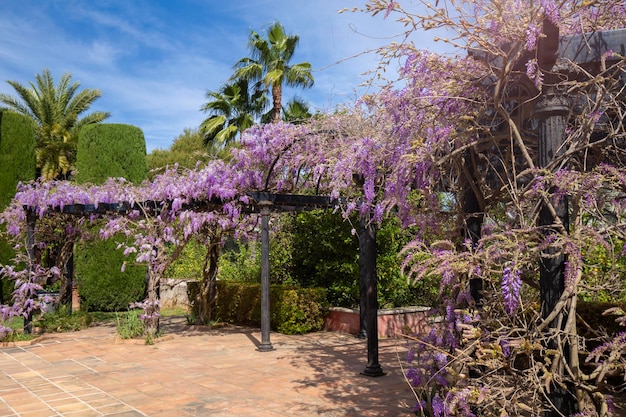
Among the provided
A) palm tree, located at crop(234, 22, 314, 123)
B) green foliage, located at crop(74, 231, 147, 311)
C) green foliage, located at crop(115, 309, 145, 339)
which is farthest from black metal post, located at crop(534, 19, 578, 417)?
palm tree, located at crop(234, 22, 314, 123)

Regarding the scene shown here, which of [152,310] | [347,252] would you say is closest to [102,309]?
[152,310]

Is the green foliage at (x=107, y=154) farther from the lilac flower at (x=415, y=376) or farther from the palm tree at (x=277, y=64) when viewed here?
the lilac flower at (x=415, y=376)

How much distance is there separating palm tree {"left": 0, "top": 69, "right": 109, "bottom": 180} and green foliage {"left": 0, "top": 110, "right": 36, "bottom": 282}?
353 inches

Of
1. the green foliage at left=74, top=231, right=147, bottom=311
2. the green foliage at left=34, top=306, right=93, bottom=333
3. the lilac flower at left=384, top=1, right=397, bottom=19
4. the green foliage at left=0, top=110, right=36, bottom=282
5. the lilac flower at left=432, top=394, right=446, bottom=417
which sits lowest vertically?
the green foliage at left=34, top=306, right=93, bottom=333

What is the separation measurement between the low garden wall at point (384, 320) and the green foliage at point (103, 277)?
5968 millimetres

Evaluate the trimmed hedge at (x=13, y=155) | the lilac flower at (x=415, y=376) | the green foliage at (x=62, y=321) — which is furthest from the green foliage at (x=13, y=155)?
the lilac flower at (x=415, y=376)

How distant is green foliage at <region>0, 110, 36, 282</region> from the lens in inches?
518

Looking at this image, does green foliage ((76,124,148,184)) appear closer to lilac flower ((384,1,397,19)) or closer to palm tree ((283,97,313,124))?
palm tree ((283,97,313,124))

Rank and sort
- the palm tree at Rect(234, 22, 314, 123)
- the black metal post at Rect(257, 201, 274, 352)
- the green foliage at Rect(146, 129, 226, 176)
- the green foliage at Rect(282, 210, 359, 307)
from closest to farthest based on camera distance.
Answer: the black metal post at Rect(257, 201, 274, 352) < the green foliage at Rect(282, 210, 359, 307) < the palm tree at Rect(234, 22, 314, 123) < the green foliage at Rect(146, 129, 226, 176)

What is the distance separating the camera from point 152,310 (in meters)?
8.91

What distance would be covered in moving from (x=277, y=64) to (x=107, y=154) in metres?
7.34

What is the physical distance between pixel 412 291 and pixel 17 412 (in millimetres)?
6653

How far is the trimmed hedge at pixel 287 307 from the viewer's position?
943 centimetres

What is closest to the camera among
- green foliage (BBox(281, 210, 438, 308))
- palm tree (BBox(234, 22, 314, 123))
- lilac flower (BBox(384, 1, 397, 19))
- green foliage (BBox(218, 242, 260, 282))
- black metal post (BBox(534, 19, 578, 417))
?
black metal post (BBox(534, 19, 578, 417))
